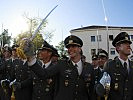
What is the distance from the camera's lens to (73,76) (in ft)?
16.1

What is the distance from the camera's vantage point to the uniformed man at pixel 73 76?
4883 mm

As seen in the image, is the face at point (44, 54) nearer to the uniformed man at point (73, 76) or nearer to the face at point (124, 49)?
the uniformed man at point (73, 76)

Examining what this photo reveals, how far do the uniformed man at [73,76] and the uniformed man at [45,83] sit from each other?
0.64 m

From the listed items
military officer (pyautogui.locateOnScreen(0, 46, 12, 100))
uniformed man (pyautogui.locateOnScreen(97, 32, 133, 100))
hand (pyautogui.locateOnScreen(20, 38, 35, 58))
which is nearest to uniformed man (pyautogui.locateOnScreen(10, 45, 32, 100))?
military officer (pyautogui.locateOnScreen(0, 46, 12, 100))

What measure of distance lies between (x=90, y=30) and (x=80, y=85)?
195 feet

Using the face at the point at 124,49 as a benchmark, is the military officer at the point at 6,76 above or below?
below

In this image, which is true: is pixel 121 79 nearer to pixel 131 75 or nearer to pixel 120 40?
pixel 131 75

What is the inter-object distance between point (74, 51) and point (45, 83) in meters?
1.16

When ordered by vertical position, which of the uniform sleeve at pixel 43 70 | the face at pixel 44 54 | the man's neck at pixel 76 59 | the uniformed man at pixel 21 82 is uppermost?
the face at pixel 44 54

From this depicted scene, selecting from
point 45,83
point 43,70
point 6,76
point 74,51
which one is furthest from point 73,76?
point 6,76

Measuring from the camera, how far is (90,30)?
64.0 m

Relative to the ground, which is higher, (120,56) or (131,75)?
(120,56)

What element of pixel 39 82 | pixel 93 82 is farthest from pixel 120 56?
pixel 39 82

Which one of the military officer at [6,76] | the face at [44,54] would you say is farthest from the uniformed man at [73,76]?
the military officer at [6,76]
